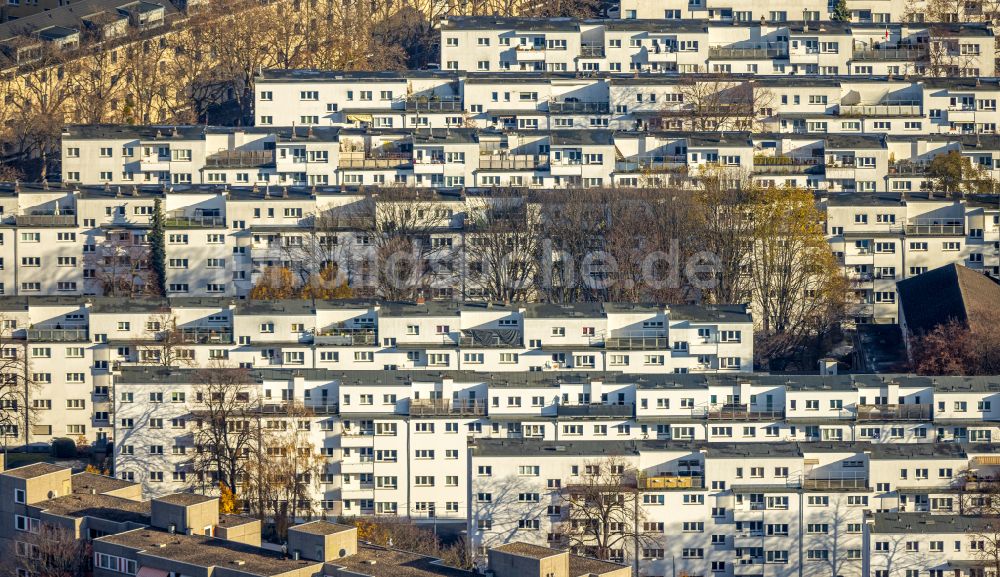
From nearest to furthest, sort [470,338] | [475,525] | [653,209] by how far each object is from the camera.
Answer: [475,525] → [470,338] → [653,209]

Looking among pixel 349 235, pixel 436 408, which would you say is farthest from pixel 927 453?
pixel 349 235

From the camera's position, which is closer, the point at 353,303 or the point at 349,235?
the point at 353,303

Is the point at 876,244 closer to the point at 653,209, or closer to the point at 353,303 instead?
the point at 653,209

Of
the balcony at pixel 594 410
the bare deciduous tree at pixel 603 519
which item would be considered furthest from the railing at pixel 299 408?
the bare deciduous tree at pixel 603 519

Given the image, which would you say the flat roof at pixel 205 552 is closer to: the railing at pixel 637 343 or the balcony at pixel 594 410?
the balcony at pixel 594 410

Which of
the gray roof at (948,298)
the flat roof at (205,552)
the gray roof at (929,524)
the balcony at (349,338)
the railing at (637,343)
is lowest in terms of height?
the gray roof at (929,524)

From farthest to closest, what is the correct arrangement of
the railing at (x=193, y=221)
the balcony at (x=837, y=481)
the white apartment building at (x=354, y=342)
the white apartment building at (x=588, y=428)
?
the railing at (x=193, y=221) < the white apartment building at (x=354, y=342) < the white apartment building at (x=588, y=428) < the balcony at (x=837, y=481)
